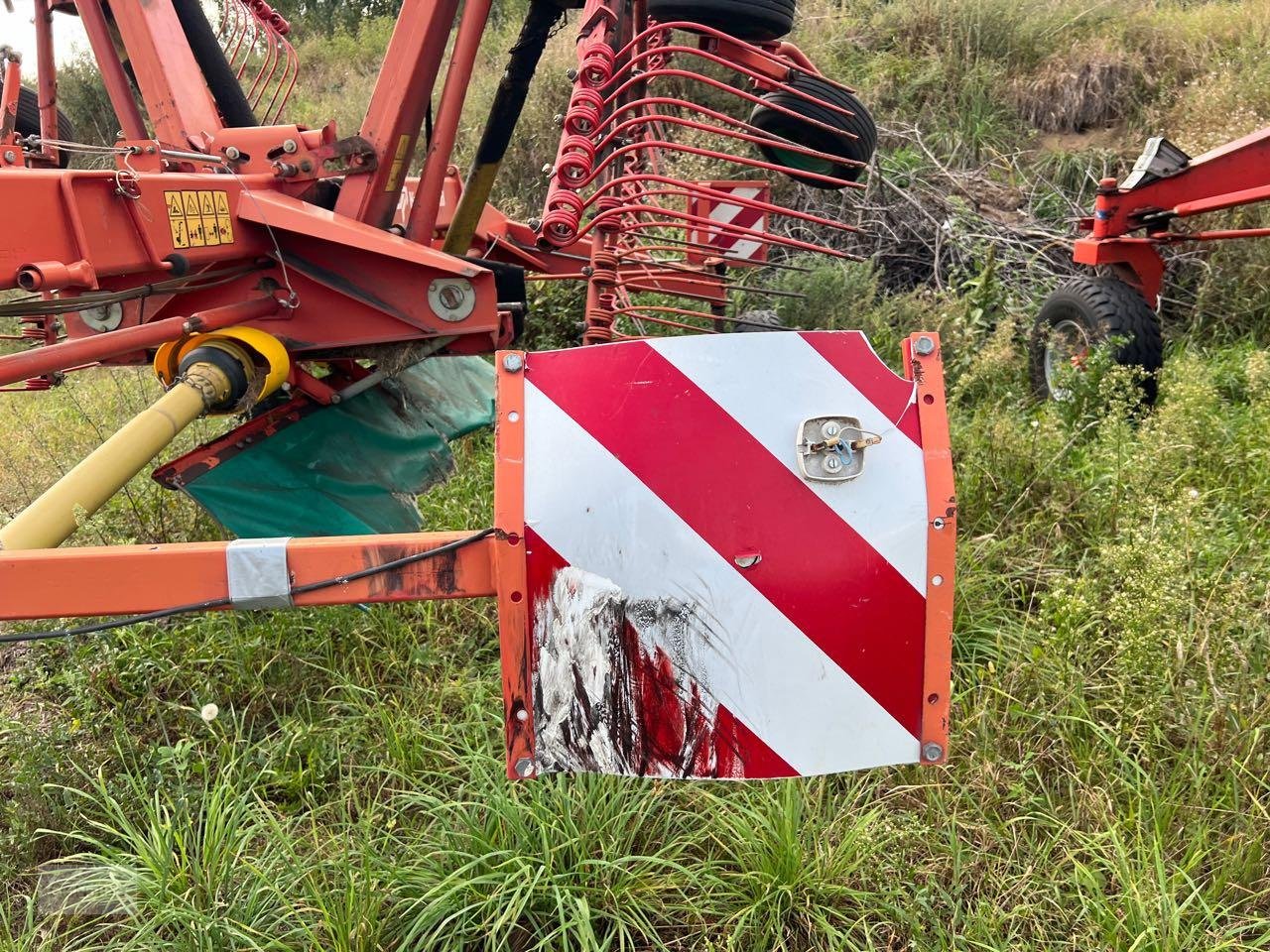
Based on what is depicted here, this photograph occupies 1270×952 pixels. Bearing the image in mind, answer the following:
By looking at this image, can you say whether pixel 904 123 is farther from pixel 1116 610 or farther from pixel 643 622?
pixel 643 622

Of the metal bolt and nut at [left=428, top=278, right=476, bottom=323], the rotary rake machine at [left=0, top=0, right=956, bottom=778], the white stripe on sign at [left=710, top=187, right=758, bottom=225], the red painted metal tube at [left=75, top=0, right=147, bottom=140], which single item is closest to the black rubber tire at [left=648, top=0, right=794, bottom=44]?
the rotary rake machine at [left=0, top=0, right=956, bottom=778]

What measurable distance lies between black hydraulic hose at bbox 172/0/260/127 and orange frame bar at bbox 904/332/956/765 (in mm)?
2772

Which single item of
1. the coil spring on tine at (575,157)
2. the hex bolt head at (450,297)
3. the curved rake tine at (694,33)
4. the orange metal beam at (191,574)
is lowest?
the orange metal beam at (191,574)

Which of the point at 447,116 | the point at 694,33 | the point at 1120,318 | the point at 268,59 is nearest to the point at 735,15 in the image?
the point at 694,33

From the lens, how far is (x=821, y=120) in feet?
10.0

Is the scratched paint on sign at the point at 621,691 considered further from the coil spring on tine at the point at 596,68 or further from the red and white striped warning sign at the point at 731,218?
Result: the red and white striped warning sign at the point at 731,218

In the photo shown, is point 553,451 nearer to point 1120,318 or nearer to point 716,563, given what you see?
point 716,563

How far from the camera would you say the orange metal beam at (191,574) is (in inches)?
60.2

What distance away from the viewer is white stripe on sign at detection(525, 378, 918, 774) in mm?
1498

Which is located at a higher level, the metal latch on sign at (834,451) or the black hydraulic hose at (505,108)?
the black hydraulic hose at (505,108)

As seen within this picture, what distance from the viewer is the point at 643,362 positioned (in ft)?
5.03

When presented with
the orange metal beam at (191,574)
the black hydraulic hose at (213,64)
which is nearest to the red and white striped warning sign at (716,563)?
the orange metal beam at (191,574)

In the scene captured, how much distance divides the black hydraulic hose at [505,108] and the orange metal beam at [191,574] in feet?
6.19

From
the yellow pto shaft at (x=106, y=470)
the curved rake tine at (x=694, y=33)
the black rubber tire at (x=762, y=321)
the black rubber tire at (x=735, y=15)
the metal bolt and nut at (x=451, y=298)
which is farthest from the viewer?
the black rubber tire at (x=762, y=321)
